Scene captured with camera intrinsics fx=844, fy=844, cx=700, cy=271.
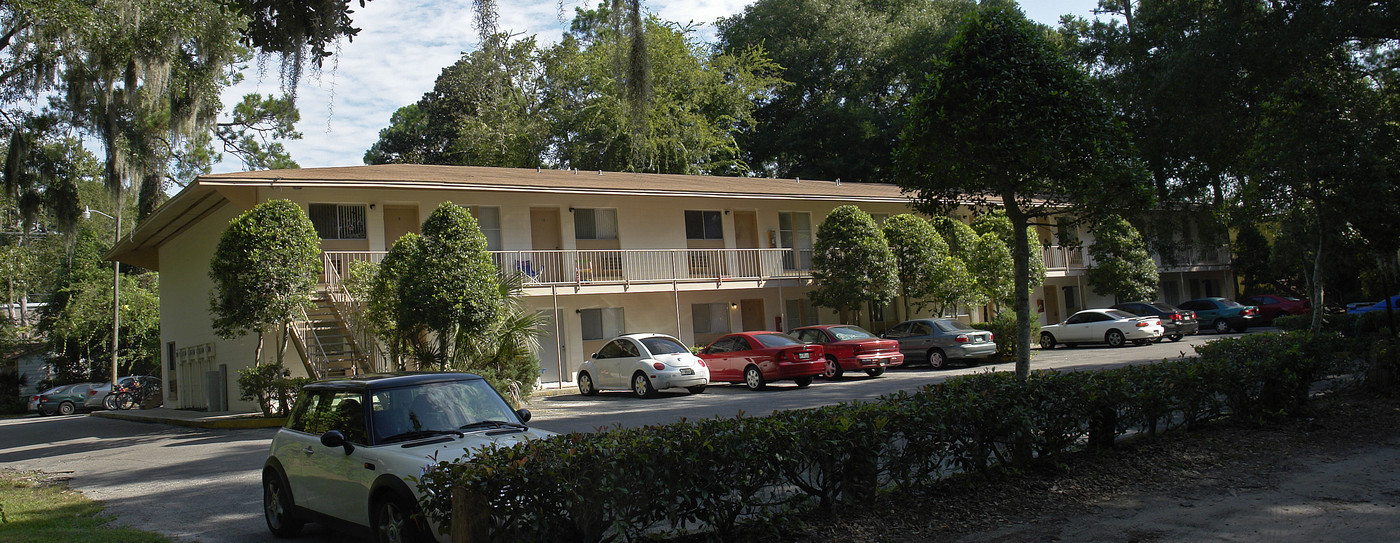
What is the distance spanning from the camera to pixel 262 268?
1548cm

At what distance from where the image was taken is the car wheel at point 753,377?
19.2 meters

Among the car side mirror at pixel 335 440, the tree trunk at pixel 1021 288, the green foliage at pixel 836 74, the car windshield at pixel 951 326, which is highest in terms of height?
the green foliage at pixel 836 74

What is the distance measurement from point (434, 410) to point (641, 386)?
1236 cm

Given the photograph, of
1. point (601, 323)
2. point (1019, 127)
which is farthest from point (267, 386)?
point (1019, 127)

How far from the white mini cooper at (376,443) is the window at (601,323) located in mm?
17566

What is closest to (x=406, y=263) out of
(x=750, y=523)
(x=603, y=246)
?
(x=603, y=246)

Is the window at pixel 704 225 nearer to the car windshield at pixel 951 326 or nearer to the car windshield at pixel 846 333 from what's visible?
the car windshield at pixel 846 333

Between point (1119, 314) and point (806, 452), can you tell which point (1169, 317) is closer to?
point (1119, 314)

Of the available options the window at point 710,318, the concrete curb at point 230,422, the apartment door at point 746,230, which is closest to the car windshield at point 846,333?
the window at point 710,318

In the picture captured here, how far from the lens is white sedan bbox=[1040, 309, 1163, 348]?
86.4 feet

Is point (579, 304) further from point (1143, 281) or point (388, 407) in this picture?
point (1143, 281)

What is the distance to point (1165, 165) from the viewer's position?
16.6m

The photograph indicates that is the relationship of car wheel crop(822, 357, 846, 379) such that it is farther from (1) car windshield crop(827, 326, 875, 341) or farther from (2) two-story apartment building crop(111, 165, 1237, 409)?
(2) two-story apartment building crop(111, 165, 1237, 409)

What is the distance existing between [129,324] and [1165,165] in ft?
146
